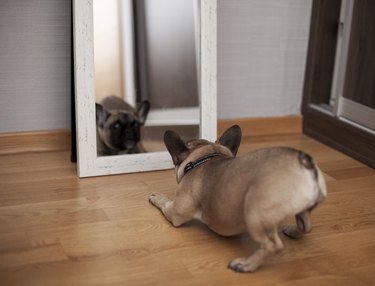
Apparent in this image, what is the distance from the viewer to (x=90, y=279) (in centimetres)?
174

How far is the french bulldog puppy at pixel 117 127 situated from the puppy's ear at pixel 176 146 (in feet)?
1.89

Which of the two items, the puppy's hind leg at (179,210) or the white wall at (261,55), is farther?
the white wall at (261,55)

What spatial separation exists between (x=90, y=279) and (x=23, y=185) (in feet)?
2.85

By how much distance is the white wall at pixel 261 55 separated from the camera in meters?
3.03

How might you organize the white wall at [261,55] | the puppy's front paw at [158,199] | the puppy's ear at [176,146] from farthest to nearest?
the white wall at [261,55], the puppy's front paw at [158,199], the puppy's ear at [176,146]

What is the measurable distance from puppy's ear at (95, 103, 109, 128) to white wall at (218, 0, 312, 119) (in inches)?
30.5

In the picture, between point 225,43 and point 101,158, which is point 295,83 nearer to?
point 225,43

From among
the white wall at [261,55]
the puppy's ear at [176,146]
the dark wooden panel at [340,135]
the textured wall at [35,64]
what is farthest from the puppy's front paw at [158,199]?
the dark wooden panel at [340,135]

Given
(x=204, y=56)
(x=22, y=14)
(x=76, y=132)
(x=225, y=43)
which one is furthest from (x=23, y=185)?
(x=225, y=43)

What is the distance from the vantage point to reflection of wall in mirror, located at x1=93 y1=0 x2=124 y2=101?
8.32ft

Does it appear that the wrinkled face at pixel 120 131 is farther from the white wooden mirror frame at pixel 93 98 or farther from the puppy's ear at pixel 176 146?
the puppy's ear at pixel 176 146

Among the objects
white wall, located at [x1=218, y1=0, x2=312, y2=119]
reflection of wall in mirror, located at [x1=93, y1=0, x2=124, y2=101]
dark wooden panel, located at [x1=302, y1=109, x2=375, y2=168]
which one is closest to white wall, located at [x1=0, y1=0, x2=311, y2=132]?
white wall, located at [x1=218, y1=0, x2=312, y2=119]

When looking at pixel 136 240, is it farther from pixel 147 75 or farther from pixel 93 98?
pixel 147 75

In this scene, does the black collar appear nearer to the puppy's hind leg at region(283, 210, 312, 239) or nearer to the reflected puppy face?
the puppy's hind leg at region(283, 210, 312, 239)
